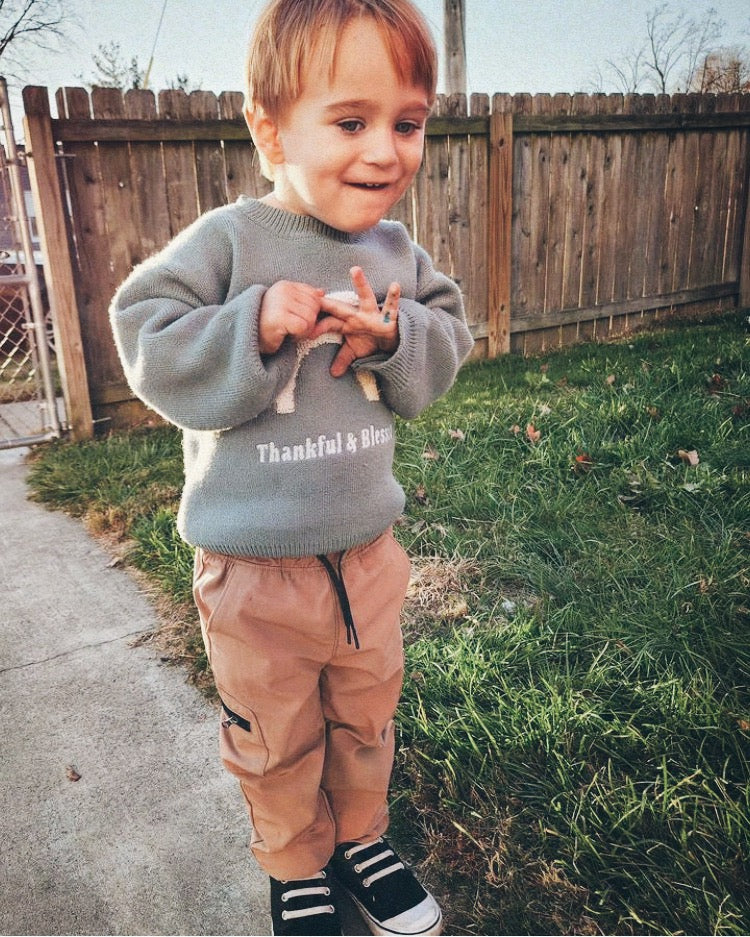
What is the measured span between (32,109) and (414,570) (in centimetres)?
333

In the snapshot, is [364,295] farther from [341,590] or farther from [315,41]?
[341,590]

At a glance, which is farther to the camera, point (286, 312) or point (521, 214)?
point (521, 214)

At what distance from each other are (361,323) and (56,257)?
12.1ft

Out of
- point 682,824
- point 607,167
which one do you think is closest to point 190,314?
point 682,824

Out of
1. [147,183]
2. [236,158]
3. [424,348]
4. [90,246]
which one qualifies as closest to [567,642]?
[424,348]

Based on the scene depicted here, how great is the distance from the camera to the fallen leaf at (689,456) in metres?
3.38

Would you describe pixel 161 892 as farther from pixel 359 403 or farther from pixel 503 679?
pixel 359 403

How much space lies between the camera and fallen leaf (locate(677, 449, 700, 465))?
338cm

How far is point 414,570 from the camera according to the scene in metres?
2.78

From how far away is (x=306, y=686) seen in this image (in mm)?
1506

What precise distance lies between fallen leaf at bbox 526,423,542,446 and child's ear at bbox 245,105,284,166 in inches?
99.3

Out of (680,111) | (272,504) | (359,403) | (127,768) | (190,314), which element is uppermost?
(680,111)

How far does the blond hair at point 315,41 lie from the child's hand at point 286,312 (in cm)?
29

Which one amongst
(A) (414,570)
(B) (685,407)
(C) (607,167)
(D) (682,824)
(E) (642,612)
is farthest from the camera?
(C) (607,167)
